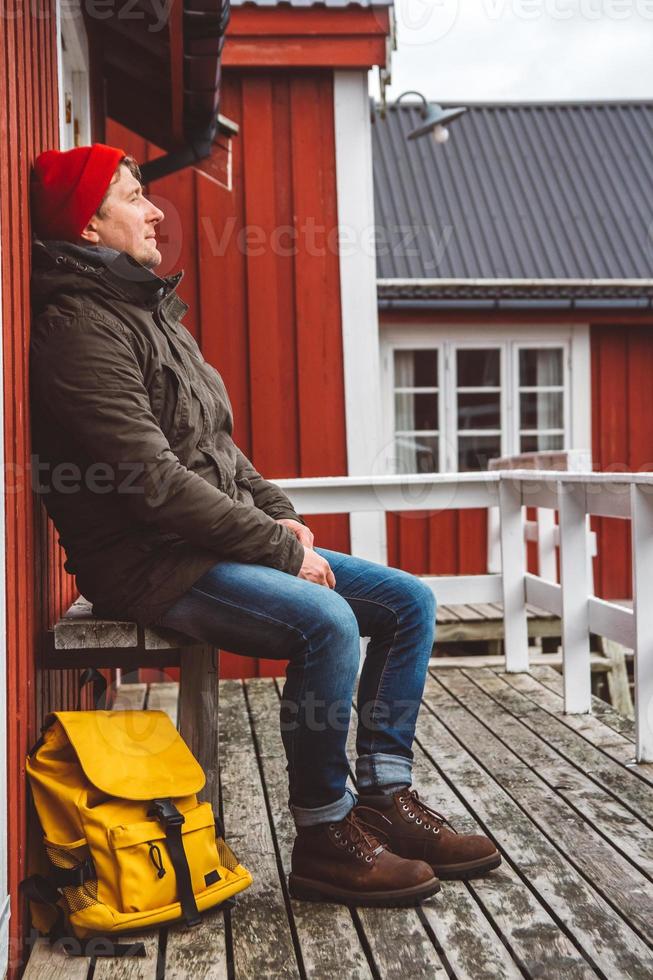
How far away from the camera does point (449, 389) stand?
8.95 meters

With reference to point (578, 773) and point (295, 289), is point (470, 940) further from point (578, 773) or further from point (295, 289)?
point (295, 289)

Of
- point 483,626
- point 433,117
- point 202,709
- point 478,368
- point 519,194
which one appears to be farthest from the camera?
point 519,194

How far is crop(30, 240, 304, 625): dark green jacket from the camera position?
2.23m

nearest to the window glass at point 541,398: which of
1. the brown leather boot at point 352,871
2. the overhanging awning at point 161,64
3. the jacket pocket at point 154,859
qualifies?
the overhanging awning at point 161,64

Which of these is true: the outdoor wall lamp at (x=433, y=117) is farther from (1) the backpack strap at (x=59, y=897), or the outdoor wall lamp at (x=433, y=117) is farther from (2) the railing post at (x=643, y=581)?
(1) the backpack strap at (x=59, y=897)

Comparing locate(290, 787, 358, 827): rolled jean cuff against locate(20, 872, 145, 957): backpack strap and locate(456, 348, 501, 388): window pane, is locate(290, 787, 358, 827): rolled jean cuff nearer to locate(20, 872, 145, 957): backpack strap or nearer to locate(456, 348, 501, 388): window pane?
locate(20, 872, 145, 957): backpack strap

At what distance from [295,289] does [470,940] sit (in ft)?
12.9

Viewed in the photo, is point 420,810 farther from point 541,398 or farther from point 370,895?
point 541,398

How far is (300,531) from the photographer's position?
2799 millimetres

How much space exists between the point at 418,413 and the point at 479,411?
1.67 feet

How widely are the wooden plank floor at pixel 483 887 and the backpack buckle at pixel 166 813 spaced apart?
25 centimetres

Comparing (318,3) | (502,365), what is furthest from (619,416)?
(318,3)

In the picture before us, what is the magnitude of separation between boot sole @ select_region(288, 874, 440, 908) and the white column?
3.22 m

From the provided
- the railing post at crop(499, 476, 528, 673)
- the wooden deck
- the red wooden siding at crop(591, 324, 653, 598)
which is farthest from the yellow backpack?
the red wooden siding at crop(591, 324, 653, 598)
